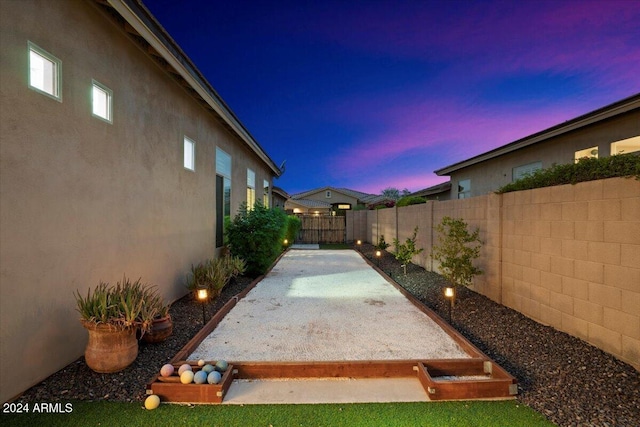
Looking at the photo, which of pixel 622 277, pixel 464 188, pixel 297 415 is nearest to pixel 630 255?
pixel 622 277

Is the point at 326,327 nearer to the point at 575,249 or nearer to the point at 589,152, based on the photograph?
the point at 575,249

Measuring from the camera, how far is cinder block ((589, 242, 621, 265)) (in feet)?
10.6

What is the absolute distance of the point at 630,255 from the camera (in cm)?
309

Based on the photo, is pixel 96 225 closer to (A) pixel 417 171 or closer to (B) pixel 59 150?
(B) pixel 59 150

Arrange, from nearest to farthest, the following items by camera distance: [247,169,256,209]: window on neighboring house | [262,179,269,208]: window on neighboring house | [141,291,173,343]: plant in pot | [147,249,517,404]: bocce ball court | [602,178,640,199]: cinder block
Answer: [147,249,517,404]: bocce ball court
[602,178,640,199]: cinder block
[141,291,173,343]: plant in pot
[247,169,256,209]: window on neighboring house
[262,179,269,208]: window on neighboring house

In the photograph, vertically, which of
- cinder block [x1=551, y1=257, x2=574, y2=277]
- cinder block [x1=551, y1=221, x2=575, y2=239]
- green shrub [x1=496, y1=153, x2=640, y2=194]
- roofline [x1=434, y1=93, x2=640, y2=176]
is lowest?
cinder block [x1=551, y1=257, x2=574, y2=277]

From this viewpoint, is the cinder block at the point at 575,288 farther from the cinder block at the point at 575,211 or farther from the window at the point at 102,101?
the window at the point at 102,101

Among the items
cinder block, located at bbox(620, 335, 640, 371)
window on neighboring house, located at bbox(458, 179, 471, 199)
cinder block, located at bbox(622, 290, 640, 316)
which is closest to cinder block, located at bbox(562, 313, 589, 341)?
cinder block, located at bbox(620, 335, 640, 371)

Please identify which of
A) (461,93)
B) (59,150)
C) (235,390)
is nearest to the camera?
(235,390)

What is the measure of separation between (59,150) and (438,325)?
5173 millimetres

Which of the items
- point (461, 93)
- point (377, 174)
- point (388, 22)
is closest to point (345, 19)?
point (388, 22)

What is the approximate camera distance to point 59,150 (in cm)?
318

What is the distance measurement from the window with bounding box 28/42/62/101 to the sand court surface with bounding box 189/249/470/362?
3.13 meters

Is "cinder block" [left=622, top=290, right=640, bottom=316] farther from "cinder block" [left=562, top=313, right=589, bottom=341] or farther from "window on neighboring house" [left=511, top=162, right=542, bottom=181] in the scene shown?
"window on neighboring house" [left=511, top=162, right=542, bottom=181]
